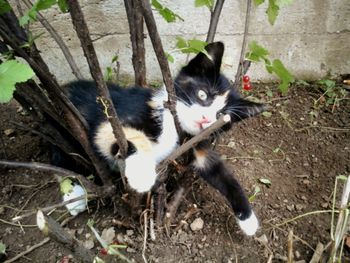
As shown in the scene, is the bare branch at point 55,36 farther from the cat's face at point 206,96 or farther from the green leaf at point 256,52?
the green leaf at point 256,52

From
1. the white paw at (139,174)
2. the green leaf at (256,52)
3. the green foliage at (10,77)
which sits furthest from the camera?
the green leaf at (256,52)

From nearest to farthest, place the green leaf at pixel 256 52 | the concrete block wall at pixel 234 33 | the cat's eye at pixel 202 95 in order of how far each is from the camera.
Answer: the green leaf at pixel 256 52, the cat's eye at pixel 202 95, the concrete block wall at pixel 234 33

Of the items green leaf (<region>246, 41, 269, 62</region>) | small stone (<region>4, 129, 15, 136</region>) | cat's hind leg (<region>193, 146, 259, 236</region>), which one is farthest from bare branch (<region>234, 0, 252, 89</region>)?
small stone (<region>4, 129, 15, 136</region>)

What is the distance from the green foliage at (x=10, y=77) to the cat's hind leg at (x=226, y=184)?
1.01 meters

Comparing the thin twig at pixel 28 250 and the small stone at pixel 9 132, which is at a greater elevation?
the small stone at pixel 9 132

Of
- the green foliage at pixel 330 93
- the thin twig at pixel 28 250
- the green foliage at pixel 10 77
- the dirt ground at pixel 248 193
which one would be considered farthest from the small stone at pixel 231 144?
the green foliage at pixel 10 77

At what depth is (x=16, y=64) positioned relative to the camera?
2.88 feet

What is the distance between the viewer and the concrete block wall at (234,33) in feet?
7.47

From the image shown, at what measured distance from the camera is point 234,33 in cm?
239

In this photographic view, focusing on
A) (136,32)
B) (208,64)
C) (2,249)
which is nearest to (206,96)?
(208,64)

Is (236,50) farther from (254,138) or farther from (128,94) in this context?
(128,94)

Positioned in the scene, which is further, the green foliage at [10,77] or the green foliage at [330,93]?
the green foliage at [330,93]

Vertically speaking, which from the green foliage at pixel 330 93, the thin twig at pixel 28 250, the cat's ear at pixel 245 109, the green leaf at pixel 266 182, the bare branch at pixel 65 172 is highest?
the cat's ear at pixel 245 109

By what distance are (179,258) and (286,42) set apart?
1.56m
